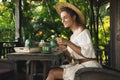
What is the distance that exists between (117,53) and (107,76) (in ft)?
9.13

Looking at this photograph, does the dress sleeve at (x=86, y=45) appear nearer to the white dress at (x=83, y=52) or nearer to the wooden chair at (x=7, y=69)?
the white dress at (x=83, y=52)

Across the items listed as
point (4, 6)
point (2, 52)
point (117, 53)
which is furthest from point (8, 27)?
point (117, 53)

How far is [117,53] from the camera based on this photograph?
20.6 feet

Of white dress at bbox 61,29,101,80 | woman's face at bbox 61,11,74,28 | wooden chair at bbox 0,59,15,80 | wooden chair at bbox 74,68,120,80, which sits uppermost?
woman's face at bbox 61,11,74,28

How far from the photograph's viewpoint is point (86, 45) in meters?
3.66

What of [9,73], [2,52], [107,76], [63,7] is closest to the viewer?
[107,76]

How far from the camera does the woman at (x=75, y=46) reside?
366 centimetres

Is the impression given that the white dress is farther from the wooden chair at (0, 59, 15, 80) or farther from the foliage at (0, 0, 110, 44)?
the foliage at (0, 0, 110, 44)

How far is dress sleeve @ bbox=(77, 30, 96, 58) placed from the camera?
366 centimetres

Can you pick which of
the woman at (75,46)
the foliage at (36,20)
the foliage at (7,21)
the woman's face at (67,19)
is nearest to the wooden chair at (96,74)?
the woman at (75,46)

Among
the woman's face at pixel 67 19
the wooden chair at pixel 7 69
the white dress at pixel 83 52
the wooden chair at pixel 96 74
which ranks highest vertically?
the woman's face at pixel 67 19

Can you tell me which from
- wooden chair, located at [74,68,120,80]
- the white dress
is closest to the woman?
the white dress

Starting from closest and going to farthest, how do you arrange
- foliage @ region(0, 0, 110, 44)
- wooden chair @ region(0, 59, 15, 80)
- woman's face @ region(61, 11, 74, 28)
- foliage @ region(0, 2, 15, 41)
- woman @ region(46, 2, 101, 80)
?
woman @ region(46, 2, 101, 80) → woman's face @ region(61, 11, 74, 28) → wooden chair @ region(0, 59, 15, 80) → foliage @ region(0, 0, 110, 44) → foliage @ region(0, 2, 15, 41)

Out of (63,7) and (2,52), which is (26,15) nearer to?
(2,52)
